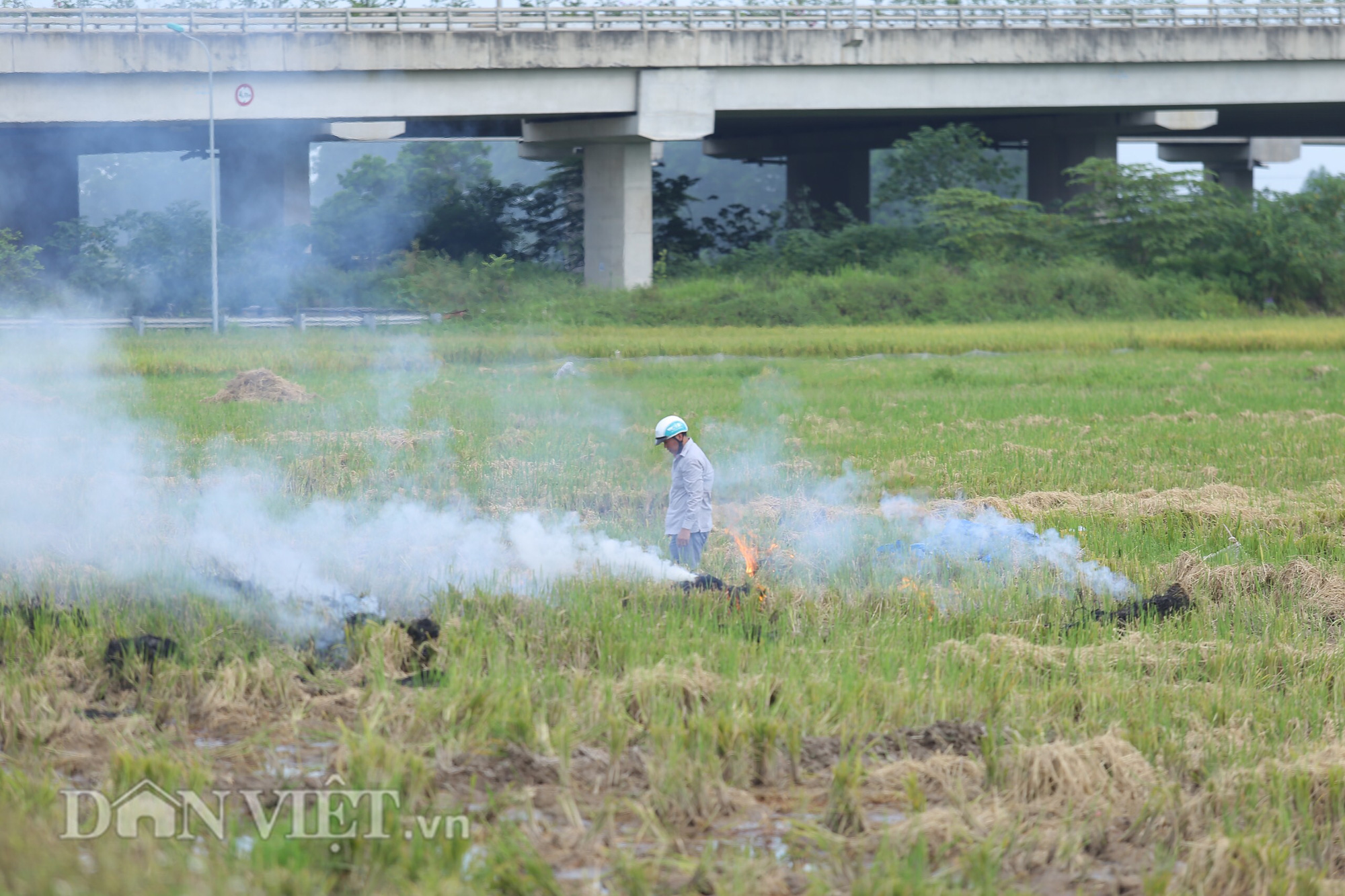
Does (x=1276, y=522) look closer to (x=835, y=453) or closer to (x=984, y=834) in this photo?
(x=835, y=453)

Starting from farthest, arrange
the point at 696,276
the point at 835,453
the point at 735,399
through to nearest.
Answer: the point at 696,276, the point at 735,399, the point at 835,453

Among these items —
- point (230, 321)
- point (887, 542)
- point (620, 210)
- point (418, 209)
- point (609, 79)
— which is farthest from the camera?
point (418, 209)

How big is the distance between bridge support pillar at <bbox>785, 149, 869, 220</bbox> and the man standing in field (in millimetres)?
32134

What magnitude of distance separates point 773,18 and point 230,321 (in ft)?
44.7

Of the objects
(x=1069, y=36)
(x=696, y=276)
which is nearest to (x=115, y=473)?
(x=696, y=276)

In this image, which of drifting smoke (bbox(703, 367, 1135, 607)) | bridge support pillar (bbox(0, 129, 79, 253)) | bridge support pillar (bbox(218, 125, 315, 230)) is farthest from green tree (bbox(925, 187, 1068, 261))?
drifting smoke (bbox(703, 367, 1135, 607))

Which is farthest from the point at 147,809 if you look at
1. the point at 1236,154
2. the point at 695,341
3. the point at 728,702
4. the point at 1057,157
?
the point at 1236,154

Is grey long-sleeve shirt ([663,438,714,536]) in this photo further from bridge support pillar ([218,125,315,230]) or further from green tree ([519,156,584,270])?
green tree ([519,156,584,270])

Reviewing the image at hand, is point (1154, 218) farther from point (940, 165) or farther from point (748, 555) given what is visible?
point (748, 555)

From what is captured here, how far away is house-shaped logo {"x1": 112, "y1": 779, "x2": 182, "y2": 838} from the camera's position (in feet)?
12.6

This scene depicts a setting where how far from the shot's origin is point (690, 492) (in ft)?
24.3

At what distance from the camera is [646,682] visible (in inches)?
198

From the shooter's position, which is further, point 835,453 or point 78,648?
point 835,453

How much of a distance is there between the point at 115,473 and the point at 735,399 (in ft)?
25.5
